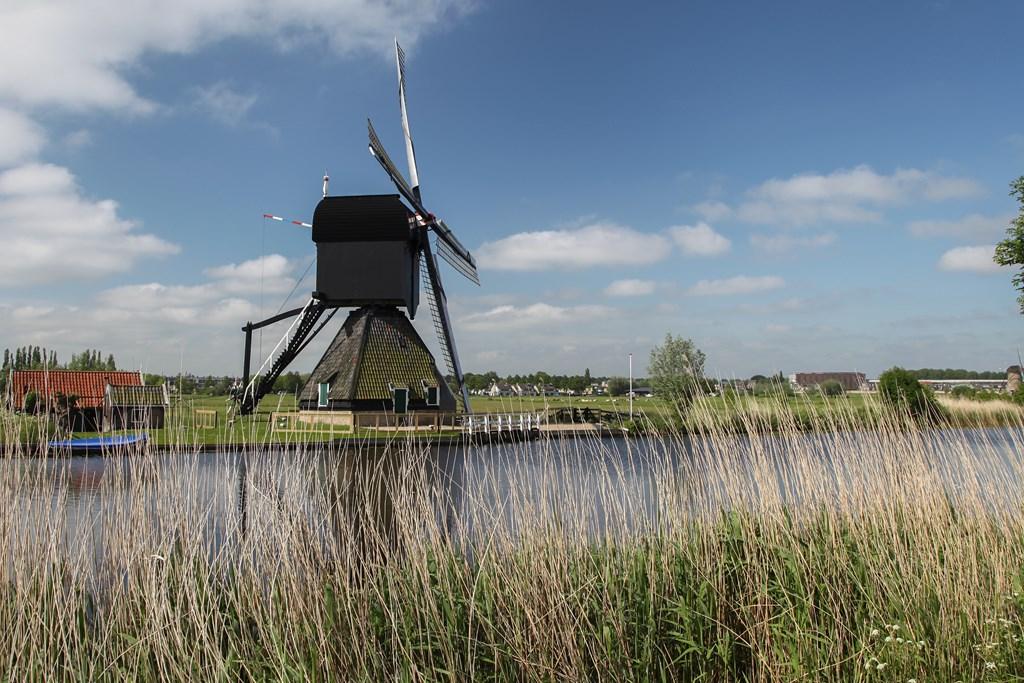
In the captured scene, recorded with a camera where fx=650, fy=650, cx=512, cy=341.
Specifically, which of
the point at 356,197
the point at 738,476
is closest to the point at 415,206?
the point at 356,197

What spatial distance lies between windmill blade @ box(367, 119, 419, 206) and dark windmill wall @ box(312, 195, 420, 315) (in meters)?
1.60

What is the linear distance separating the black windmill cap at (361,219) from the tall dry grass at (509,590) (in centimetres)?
1613

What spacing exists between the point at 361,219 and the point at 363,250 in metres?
0.95

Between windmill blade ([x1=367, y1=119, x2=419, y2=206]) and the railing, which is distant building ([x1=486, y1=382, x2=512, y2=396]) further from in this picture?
windmill blade ([x1=367, y1=119, x2=419, y2=206])

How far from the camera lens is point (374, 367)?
19.5 metres

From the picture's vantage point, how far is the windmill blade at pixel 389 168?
21562 mm

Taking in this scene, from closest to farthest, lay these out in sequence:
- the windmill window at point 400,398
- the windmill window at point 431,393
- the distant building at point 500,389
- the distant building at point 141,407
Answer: the distant building at point 141,407
the distant building at point 500,389
the windmill window at point 400,398
the windmill window at point 431,393

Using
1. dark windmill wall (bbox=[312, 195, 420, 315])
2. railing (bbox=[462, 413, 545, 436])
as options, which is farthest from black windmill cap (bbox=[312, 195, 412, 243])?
railing (bbox=[462, 413, 545, 436])

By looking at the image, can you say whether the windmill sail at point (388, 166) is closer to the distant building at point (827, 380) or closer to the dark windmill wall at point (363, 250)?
the dark windmill wall at point (363, 250)

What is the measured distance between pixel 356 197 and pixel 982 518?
18688 mm

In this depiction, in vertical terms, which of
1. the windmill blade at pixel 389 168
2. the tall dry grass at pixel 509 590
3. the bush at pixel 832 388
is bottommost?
the tall dry grass at pixel 509 590

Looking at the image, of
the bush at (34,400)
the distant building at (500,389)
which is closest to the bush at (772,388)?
the distant building at (500,389)

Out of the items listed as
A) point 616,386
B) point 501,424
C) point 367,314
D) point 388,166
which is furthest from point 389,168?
point 616,386

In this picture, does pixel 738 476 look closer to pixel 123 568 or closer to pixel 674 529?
pixel 674 529
